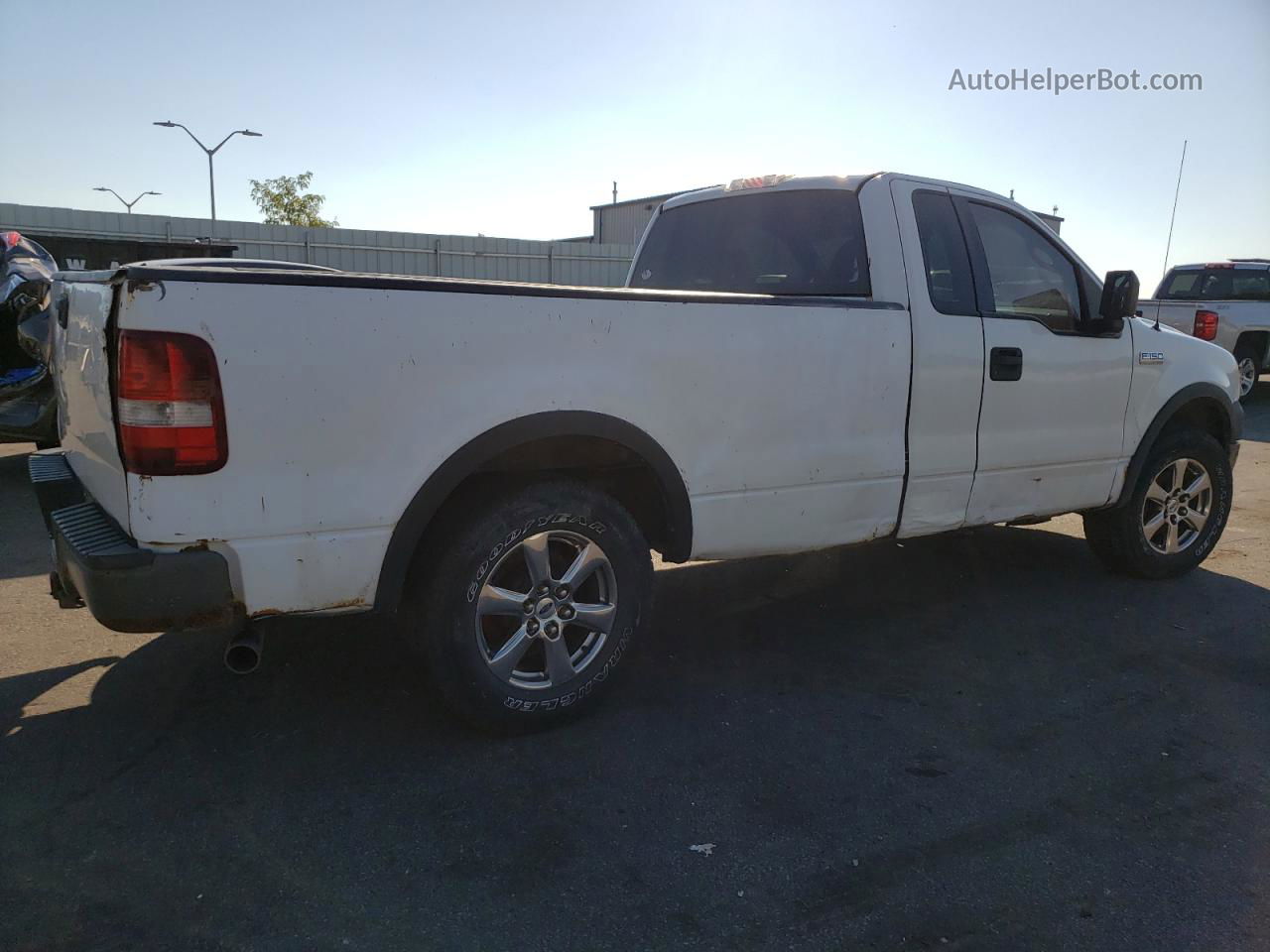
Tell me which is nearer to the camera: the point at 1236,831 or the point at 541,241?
the point at 1236,831

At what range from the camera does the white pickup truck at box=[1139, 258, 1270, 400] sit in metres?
14.6

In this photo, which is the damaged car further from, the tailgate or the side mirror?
the side mirror

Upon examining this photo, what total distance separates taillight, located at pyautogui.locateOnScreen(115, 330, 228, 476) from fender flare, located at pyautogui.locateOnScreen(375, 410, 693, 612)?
0.59m

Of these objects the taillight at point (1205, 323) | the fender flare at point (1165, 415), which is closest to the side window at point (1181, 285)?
the taillight at point (1205, 323)

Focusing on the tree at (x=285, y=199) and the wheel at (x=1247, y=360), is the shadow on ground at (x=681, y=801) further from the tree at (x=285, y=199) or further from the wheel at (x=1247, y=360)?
the tree at (x=285, y=199)

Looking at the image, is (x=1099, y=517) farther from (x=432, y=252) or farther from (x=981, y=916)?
(x=432, y=252)

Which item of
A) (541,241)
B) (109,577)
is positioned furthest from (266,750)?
(541,241)

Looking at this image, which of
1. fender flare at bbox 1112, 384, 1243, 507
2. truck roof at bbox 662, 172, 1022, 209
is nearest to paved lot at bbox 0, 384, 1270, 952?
fender flare at bbox 1112, 384, 1243, 507

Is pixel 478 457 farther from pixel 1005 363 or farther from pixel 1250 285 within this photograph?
pixel 1250 285

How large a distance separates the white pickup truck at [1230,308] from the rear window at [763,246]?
11.8 metres

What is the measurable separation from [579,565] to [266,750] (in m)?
1.19

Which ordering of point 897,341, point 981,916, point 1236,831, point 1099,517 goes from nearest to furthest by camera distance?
point 981,916 < point 1236,831 < point 897,341 < point 1099,517

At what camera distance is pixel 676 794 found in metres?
3.01

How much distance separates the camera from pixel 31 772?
3.02 metres
